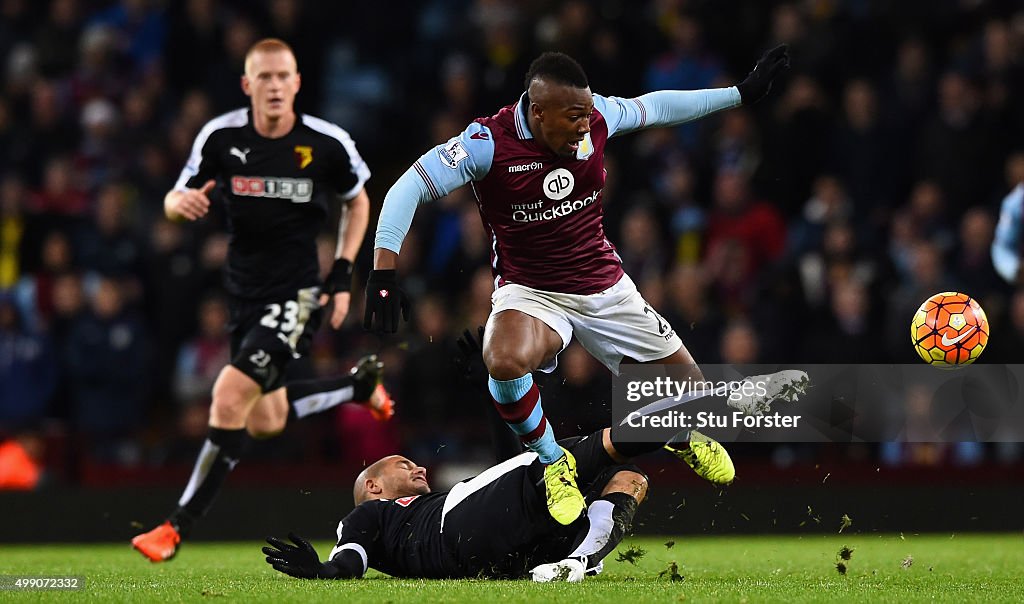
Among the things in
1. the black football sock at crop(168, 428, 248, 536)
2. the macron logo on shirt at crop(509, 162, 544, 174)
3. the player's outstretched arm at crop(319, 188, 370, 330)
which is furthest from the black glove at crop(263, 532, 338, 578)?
the player's outstretched arm at crop(319, 188, 370, 330)

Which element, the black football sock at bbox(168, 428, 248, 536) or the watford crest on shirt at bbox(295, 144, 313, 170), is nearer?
the black football sock at bbox(168, 428, 248, 536)

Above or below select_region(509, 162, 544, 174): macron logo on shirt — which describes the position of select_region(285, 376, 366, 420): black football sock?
below

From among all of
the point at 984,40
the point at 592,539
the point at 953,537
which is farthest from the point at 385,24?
the point at 592,539

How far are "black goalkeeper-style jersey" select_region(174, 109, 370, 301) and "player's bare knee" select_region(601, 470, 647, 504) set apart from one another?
2758mm

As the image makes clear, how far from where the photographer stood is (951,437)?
10.1 m

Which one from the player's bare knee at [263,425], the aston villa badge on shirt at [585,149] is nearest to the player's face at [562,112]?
the aston villa badge on shirt at [585,149]

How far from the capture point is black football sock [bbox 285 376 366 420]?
30.9 feet

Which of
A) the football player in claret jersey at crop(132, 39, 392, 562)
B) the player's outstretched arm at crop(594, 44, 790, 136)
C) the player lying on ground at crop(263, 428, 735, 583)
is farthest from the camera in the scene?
the football player in claret jersey at crop(132, 39, 392, 562)

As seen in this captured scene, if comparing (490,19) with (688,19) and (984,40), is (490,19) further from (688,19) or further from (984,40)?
(984,40)

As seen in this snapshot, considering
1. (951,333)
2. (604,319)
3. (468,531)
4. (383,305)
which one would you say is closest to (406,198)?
(383,305)

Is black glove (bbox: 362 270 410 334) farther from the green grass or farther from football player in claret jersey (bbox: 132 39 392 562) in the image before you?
football player in claret jersey (bbox: 132 39 392 562)

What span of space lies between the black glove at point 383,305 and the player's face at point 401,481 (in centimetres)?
98

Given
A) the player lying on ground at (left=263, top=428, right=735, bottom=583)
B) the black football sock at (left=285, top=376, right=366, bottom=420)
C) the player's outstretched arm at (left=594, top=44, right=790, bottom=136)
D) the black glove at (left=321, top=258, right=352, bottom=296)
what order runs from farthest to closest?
the black football sock at (left=285, top=376, right=366, bottom=420), the black glove at (left=321, top=258, right=352, bottom=296), the player's outstretched arm at (left=594, top=44, right=790, bottom=136), the player lying on ground at (left=263, top=428, right=735, bottom=583)

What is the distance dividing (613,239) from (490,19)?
3.02m
